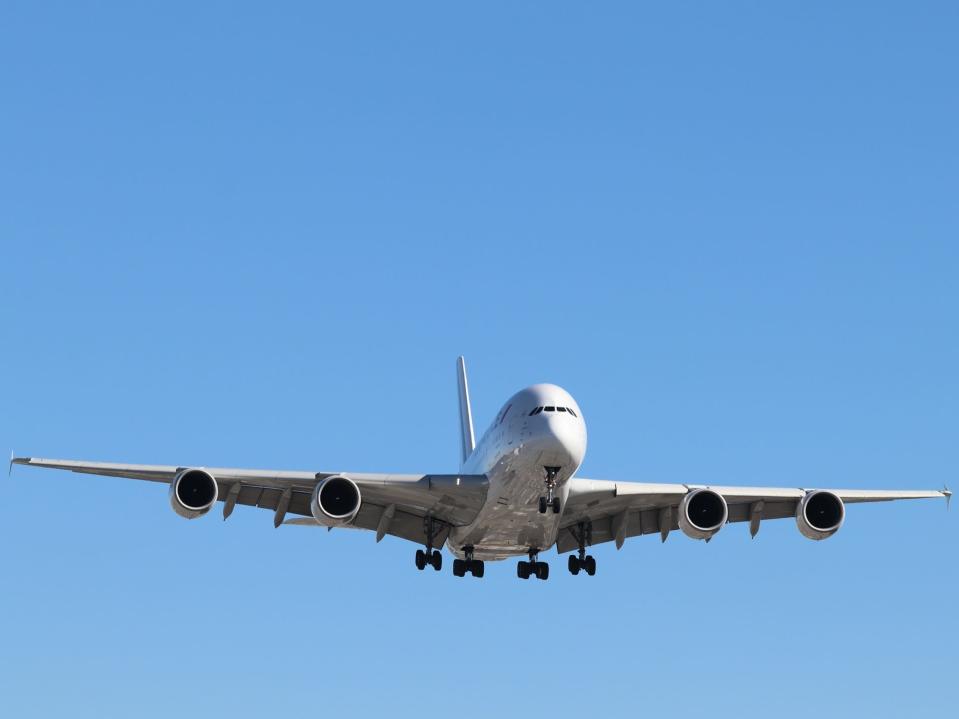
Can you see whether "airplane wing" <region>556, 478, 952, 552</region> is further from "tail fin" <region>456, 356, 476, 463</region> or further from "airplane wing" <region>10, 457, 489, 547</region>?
"tail fin" <region>456, 356, 476, 463</region>

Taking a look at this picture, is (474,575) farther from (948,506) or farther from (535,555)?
(948,506)

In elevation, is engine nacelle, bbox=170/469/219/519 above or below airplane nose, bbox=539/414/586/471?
below

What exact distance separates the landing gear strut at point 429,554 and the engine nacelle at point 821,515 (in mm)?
10442

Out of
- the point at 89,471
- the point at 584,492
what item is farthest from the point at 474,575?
the point at 89,471

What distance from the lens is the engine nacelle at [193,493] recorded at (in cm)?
3822

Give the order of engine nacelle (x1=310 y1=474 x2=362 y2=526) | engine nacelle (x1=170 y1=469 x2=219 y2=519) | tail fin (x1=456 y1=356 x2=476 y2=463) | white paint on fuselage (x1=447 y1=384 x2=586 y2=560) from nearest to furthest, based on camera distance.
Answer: white paint on fuselage (x1=447 y1=384 x2=586 y2=560), engine nacelle (x1=170 y1=469 x2=219 y2=519), engine nacelle (x1=310 y1=474 x2=362 y2=526), tail fin (x1=456 y1=356 x2=476 y2=463)

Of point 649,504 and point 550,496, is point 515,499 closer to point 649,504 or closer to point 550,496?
point 550,496

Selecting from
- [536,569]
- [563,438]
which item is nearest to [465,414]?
[536,569]

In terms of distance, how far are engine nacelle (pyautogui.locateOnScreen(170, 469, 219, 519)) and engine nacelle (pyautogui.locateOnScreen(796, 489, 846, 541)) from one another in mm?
16261

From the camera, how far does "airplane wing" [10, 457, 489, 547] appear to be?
3944 centimetres

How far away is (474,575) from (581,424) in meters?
9.17

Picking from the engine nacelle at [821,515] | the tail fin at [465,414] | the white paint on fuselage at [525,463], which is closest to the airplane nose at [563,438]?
the white paint on fuselage at [525,463]

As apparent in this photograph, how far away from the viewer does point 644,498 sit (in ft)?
138

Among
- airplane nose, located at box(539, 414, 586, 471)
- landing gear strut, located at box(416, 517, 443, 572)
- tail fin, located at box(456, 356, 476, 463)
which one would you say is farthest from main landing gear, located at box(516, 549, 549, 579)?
tail fin, located at box(456, 356, 476, 463)
